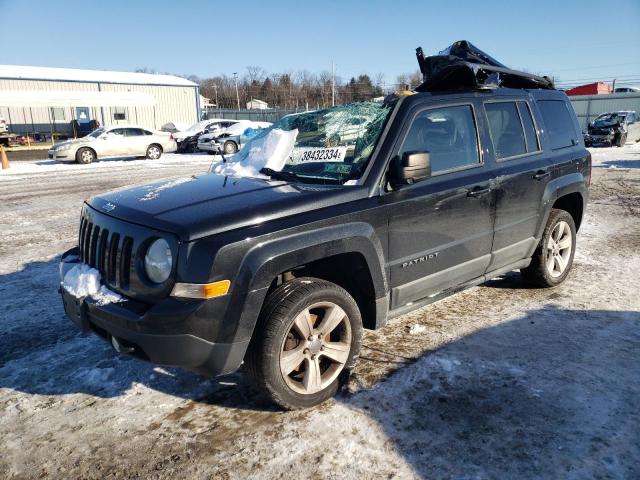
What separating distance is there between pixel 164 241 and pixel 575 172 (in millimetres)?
4236

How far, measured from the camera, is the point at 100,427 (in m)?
2.99

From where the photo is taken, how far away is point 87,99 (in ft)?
112

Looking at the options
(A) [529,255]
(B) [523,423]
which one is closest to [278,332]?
(B) [523,423]

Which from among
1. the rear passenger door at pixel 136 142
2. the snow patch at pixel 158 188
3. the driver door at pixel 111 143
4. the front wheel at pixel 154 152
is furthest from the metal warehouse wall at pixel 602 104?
the snow patch at pixel 158 188

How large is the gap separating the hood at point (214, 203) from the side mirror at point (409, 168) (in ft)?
0.85

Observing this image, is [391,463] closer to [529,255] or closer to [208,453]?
[208,453]

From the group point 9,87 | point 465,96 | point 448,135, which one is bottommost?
point 448,135

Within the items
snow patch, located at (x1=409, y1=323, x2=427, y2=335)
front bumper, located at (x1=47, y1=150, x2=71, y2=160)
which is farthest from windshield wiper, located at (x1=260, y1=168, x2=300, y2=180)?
front bumper, located at (x1=47, y1=150, x2=71, y2=160)

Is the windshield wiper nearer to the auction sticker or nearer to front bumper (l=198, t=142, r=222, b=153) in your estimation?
the auction sticker

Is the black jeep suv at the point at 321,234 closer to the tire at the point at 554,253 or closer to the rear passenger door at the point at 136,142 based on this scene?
the tire at the point at 554,253

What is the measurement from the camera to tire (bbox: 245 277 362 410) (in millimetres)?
2877

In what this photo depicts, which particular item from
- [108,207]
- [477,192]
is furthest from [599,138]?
[108,207]

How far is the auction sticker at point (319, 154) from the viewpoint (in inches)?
142

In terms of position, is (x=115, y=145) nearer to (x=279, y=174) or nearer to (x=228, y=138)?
(x=228, y=138)
